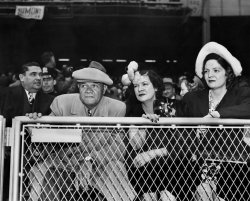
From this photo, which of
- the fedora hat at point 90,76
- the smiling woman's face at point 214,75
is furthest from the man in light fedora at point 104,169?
the smiling woman's face at point 214,75

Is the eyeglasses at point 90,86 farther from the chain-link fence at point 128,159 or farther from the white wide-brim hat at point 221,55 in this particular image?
the white wide-brim hat at point 221,55

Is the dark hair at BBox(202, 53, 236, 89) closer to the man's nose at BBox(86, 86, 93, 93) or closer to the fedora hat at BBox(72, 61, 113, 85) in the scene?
the fedora hat at BBox(72, 61, 113, 85)

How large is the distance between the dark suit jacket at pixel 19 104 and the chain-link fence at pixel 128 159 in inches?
54.5

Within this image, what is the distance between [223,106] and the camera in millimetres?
4191

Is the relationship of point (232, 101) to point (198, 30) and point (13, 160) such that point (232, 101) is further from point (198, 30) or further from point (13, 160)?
point (198, 30)

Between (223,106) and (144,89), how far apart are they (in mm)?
755

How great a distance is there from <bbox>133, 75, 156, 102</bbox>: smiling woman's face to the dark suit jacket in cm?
97

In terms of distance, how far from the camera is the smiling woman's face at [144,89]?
4.54 m

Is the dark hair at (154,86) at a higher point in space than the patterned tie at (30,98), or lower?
lower

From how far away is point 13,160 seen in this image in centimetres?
341

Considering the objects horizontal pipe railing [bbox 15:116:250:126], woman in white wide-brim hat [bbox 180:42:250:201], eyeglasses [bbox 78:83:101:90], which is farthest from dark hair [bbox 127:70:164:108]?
horizontal pipe railing [bbox 15:116:250:126]

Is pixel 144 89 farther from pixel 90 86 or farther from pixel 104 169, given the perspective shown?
pixel 104 169

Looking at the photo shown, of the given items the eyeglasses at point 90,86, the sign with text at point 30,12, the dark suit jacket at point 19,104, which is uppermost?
the sign with text at point 30,12

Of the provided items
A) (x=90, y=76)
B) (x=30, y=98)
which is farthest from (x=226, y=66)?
(x=30, y=98)
